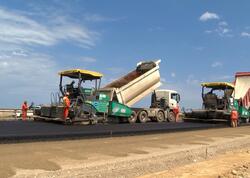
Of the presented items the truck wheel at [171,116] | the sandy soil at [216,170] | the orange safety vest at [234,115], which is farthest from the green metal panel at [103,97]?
the sandy soil at [216,170]

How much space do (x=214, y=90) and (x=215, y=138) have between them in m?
10.1

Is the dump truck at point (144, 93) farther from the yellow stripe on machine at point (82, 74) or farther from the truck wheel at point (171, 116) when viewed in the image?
the yellow stripe on machine at point (82, 74)

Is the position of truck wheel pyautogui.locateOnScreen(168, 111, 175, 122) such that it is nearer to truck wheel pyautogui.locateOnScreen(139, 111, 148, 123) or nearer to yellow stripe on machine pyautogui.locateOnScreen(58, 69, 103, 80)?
truck wheel pyautogui.locateOnScreen(139, 111, 148, 123)

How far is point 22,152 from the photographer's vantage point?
12070 millimetres

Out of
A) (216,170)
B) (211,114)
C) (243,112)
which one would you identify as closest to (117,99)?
(211,114)

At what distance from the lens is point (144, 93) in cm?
2691

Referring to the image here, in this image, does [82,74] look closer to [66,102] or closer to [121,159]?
[66,102]

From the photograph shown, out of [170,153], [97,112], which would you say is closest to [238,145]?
[170,153]

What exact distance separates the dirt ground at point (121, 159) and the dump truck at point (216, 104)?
1079cm

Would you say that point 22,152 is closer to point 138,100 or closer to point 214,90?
point 138,100

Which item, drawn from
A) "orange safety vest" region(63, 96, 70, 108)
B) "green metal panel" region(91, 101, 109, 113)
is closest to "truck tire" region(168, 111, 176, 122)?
"green metal panel" region(91, 101, 109, 113)

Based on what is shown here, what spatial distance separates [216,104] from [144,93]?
532 cm

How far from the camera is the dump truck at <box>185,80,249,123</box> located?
28.5m

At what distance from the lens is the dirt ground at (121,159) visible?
1041 cm
